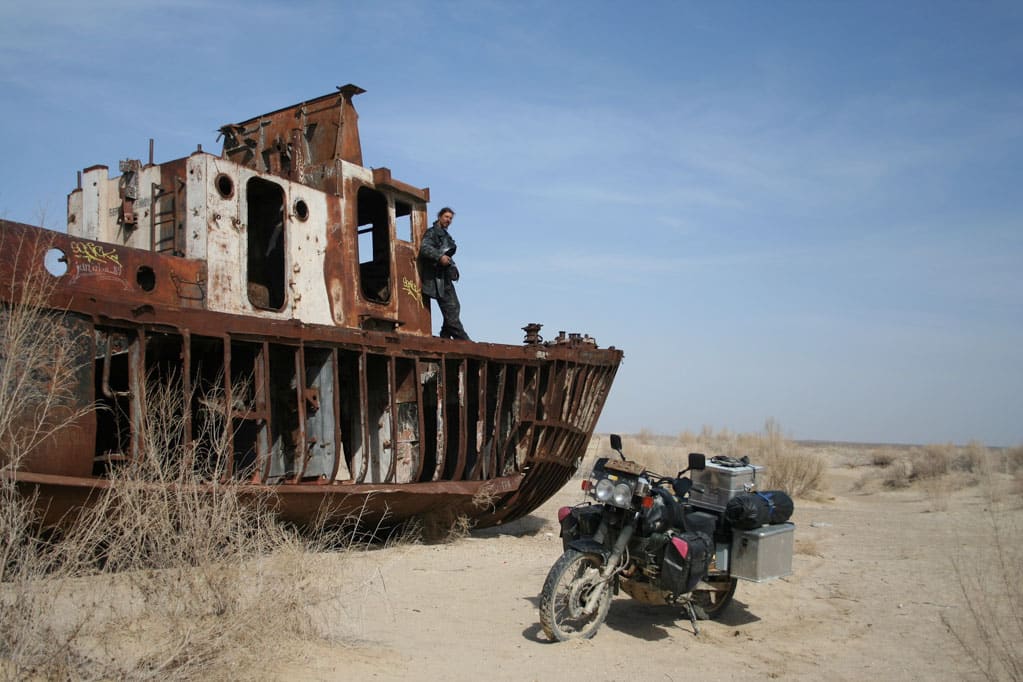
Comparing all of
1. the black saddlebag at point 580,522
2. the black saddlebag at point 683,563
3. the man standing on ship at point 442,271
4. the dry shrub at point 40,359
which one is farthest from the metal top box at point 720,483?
the dry shrub at point 40,359

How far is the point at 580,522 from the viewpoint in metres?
6.41

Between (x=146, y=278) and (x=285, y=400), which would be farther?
(x=285, y=400)

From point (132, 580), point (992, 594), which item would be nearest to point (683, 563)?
point (992, 594)

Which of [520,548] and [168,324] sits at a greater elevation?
[168,324]

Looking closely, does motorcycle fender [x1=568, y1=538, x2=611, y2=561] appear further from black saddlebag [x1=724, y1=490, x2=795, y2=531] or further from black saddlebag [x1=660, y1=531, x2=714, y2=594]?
black saddlebag [x1=724, y1=490, x2=795, y2=531]

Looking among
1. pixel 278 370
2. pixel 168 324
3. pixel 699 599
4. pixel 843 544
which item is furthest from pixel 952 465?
pixel 168 324

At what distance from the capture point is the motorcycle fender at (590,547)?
5971 mm

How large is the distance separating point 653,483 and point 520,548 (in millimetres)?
3932

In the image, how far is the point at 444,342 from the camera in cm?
932

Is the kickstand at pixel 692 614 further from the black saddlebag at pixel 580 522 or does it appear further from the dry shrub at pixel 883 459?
the dry shrub at pixel 883 459

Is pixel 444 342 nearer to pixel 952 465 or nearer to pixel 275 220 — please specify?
pixel 275 220

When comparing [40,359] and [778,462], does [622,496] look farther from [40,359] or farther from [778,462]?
[778,462]

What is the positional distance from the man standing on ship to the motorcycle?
406 cm

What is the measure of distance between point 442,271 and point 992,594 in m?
6.43
